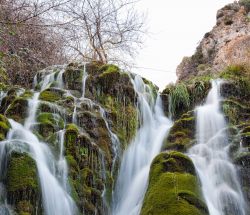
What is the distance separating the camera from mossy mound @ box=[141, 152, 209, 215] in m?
5.24

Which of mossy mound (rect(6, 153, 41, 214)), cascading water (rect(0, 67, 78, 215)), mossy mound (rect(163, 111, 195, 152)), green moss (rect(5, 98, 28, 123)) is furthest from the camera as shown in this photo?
mossy mound (rect(163, 111, 195, 152))

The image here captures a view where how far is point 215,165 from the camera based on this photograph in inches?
278

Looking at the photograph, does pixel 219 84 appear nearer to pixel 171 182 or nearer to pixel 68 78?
pixel 68 78

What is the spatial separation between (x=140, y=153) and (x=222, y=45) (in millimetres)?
9072

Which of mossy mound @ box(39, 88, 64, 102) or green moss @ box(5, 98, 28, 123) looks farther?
mossy mound @ box(39, 88, 64, 102)

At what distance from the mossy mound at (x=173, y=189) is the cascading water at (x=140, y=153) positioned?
691 millimetres

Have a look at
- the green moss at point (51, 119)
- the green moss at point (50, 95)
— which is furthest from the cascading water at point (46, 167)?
the green moss at point (50, 95)

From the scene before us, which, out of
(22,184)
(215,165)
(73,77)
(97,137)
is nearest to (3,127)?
(22,184)

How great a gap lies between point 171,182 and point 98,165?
67.6 inches

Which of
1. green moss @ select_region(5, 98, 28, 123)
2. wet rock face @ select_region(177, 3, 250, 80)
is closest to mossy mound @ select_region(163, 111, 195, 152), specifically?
green moss @ select_region(5, 98, 28, 123)

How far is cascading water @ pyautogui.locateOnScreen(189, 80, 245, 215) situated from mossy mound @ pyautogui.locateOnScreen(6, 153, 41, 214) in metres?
2.73

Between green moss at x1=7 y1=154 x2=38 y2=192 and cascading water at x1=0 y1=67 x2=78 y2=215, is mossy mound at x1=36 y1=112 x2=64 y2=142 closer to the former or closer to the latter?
cascading water at x1=0 y1=67 x2=78 y2=215

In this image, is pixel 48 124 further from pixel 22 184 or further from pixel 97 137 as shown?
pixel 22 184

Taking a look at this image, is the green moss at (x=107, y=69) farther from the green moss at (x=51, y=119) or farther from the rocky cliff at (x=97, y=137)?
the green moss at (x=51, y=119)
